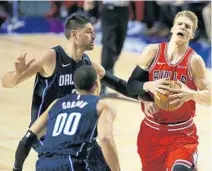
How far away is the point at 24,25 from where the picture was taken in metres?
16.4

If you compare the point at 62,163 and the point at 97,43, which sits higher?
the point at 62,163

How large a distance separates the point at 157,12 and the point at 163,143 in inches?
387

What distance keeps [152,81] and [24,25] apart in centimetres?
1161

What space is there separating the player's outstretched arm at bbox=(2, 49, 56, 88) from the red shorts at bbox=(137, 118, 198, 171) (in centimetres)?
87

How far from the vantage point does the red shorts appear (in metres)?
5.06

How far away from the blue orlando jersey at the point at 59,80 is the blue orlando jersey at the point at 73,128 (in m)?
0.88

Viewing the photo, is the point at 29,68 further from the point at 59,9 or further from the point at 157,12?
the point at 59,9

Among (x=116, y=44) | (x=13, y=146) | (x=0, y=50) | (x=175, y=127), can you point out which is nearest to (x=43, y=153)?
(x=175, y=127)

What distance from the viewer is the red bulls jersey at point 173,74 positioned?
5.08 meters

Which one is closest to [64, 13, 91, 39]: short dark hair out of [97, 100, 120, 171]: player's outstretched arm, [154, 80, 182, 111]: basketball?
[154, 80, 182, 111]: basketball

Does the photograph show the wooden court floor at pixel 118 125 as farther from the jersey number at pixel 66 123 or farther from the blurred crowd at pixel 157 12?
the blurred crowd at pixel 157 12

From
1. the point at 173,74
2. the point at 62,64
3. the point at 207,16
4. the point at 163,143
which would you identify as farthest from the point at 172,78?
the point at 207,16

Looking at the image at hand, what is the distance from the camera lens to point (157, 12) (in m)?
14.7

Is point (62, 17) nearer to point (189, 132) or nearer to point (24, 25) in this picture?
point (24, 25)
